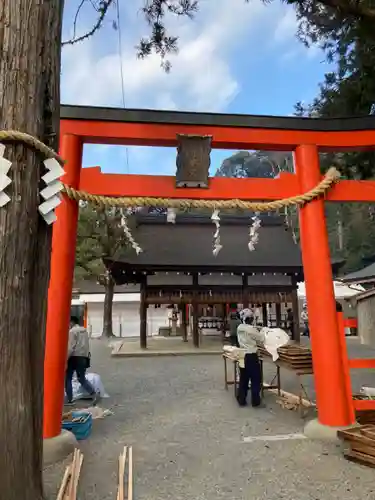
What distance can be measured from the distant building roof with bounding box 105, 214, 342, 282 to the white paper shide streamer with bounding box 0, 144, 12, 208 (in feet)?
38.2

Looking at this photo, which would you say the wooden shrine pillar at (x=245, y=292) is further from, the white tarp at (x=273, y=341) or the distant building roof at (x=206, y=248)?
the white tarp at (x=273, y=341)

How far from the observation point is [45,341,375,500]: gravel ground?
350 cm

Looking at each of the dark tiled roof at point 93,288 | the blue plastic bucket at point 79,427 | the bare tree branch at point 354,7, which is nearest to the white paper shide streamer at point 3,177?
the blue plastic bucket at point 79,427

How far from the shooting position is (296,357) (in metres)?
6.02

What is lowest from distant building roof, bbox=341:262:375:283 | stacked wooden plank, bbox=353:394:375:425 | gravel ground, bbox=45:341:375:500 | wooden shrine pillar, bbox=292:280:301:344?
gravel ground, bbox=45:341:375:500

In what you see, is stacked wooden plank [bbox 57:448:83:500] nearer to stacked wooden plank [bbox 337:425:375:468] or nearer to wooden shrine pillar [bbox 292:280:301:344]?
stacked wooden plank [bbox 337:425:375:468]

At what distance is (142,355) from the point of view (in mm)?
13695

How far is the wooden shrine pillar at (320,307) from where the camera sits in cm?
474

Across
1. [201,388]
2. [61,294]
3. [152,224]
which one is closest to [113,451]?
[61,294]

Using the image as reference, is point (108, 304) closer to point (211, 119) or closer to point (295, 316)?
point (295, 316)

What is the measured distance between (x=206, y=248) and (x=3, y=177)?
1411 cm

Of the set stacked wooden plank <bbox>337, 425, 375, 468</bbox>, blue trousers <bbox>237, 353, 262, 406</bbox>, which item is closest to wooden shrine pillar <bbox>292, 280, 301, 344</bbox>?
blue trousers <bbox>237, 353, 262, 406</bbox>

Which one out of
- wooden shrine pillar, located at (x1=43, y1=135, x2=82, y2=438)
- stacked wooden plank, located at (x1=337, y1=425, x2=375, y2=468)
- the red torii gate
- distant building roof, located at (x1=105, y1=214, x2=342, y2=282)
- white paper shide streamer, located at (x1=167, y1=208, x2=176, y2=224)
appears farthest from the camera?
distant building roof, located at (x1=105, y1=214, x2=342, y2=282)

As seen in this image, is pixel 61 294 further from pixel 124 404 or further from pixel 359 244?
pixel 359 244
